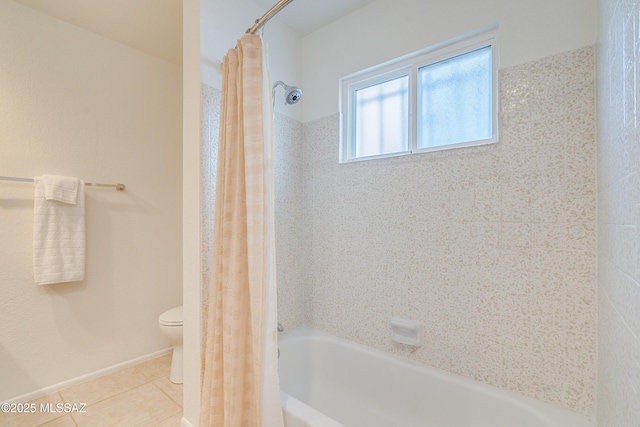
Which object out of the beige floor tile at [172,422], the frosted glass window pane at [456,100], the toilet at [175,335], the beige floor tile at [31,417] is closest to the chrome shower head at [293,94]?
the frosted glass window pane at [456,100]

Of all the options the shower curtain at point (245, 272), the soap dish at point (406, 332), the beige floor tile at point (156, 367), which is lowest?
the beige floor tile at point (156, 367)

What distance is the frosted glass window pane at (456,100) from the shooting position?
143 cm

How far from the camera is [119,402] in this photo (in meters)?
1.77

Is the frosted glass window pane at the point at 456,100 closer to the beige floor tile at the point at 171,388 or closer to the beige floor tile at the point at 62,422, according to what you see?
the beige floor tile at the point at 171,388

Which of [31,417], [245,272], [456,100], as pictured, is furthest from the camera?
[31,417]

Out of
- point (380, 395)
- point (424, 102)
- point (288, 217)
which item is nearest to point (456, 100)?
point (424, 102)

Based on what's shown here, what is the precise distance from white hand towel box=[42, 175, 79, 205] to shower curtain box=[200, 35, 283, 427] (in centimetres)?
142

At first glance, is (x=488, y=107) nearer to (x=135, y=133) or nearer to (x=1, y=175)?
(x=135, y=133)

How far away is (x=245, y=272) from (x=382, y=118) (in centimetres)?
132

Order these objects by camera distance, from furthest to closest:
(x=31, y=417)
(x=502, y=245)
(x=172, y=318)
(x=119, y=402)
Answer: (x=172, y=318) < (x=119, y=402) < (x=31, y=417) < (x=502, y=245)

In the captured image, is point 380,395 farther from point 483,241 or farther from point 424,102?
point 424,102

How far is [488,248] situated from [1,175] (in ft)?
9.48

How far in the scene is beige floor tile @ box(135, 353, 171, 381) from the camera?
2.09 metres

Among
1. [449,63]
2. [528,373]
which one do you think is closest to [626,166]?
[528,373]
